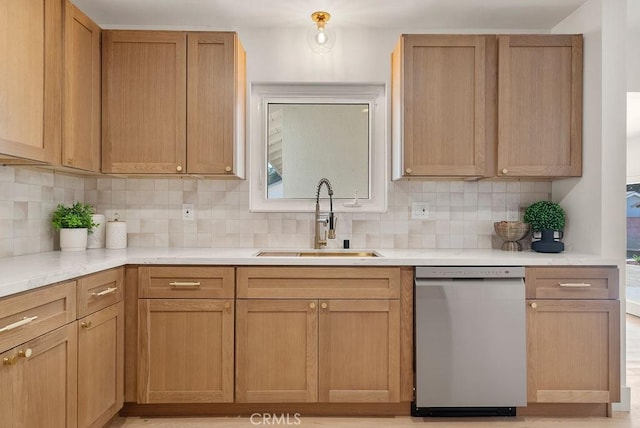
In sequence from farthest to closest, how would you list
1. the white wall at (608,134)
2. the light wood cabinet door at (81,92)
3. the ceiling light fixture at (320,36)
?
the ceiling light fixture at (320,36)
the white wall at (608,134)
the light wood cabinet door at (81,92)

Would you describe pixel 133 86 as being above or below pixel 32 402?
above

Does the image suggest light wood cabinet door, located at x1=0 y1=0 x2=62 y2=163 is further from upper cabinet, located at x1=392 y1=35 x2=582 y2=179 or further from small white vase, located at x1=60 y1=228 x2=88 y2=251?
upper cabinet, located at x1=392 y1=35 x2=582 y2=179

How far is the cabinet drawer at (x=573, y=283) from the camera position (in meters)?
2.17

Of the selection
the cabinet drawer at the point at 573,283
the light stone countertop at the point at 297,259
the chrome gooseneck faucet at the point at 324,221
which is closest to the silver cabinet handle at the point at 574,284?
the cabinet drawer at the point at 573,283

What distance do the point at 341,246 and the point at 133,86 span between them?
1.59 metres

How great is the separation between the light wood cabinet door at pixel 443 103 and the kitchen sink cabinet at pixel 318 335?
0.74 m

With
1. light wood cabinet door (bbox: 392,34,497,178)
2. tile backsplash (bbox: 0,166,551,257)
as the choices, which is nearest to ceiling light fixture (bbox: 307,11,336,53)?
light wood cabinet door (bbox: 392,34,497,178)

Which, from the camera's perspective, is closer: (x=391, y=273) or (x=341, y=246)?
(x=391, y=273)

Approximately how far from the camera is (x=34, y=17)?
5.94 ft

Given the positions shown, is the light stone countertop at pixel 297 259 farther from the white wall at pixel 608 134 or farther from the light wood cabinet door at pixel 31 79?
the light wood cabinet door at pixel 31 79

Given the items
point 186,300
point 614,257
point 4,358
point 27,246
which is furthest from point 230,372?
point 614,257

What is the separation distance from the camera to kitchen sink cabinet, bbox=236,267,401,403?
2.17m

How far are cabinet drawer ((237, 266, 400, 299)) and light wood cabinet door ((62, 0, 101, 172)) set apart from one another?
1.04m

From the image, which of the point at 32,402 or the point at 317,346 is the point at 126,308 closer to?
the point at 32,402
